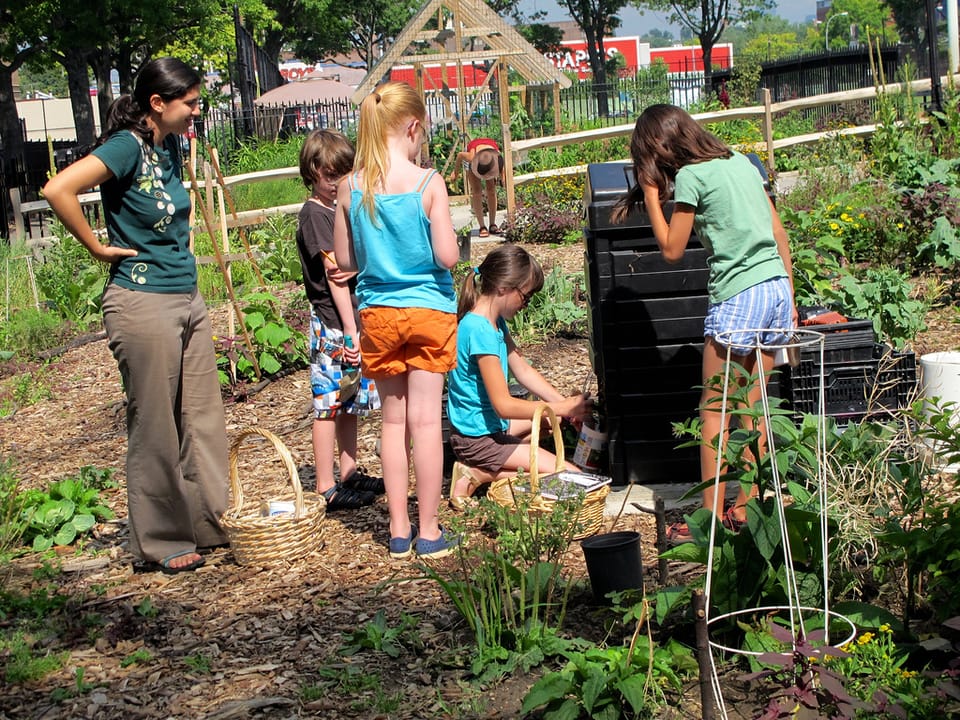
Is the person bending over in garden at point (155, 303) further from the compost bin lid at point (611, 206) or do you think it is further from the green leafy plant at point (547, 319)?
the green leafy plant at point (547, 319)

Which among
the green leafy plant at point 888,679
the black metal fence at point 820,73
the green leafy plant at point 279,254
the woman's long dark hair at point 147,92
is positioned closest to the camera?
the green leafy plant at point 888,679

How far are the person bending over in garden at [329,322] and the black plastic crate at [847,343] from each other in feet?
6.45

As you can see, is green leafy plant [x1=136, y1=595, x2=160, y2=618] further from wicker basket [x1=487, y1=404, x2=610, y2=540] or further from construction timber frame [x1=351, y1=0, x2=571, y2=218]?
construction timber frame [x1=351, y1=0, x2=571, y2=218]

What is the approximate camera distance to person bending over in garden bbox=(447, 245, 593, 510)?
4.49 meters

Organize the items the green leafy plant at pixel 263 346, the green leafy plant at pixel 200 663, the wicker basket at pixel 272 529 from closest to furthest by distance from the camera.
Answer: the green leafy plant at pixel 200 663 → the wicker basket at pixel 272 529 → the green leafy plant at pixel 263 346

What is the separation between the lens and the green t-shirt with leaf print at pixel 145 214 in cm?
390

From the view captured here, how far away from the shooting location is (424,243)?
3834mm

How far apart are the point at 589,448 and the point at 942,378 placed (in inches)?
60.4

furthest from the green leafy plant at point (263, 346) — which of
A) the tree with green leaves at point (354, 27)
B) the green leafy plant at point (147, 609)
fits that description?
the tree with green leaves at point (354, 27)

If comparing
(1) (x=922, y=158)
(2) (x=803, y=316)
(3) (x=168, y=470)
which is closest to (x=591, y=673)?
(3) (x=168, y=470)

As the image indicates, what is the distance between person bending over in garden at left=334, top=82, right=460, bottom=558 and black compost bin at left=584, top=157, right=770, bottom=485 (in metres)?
0.87

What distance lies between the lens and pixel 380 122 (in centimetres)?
379

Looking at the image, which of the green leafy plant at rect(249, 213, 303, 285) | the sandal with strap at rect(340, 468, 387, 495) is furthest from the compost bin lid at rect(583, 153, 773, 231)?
the green leafy plant at rect(249, 213, 303, 285)

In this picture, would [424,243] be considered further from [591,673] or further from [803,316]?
[803,316]
